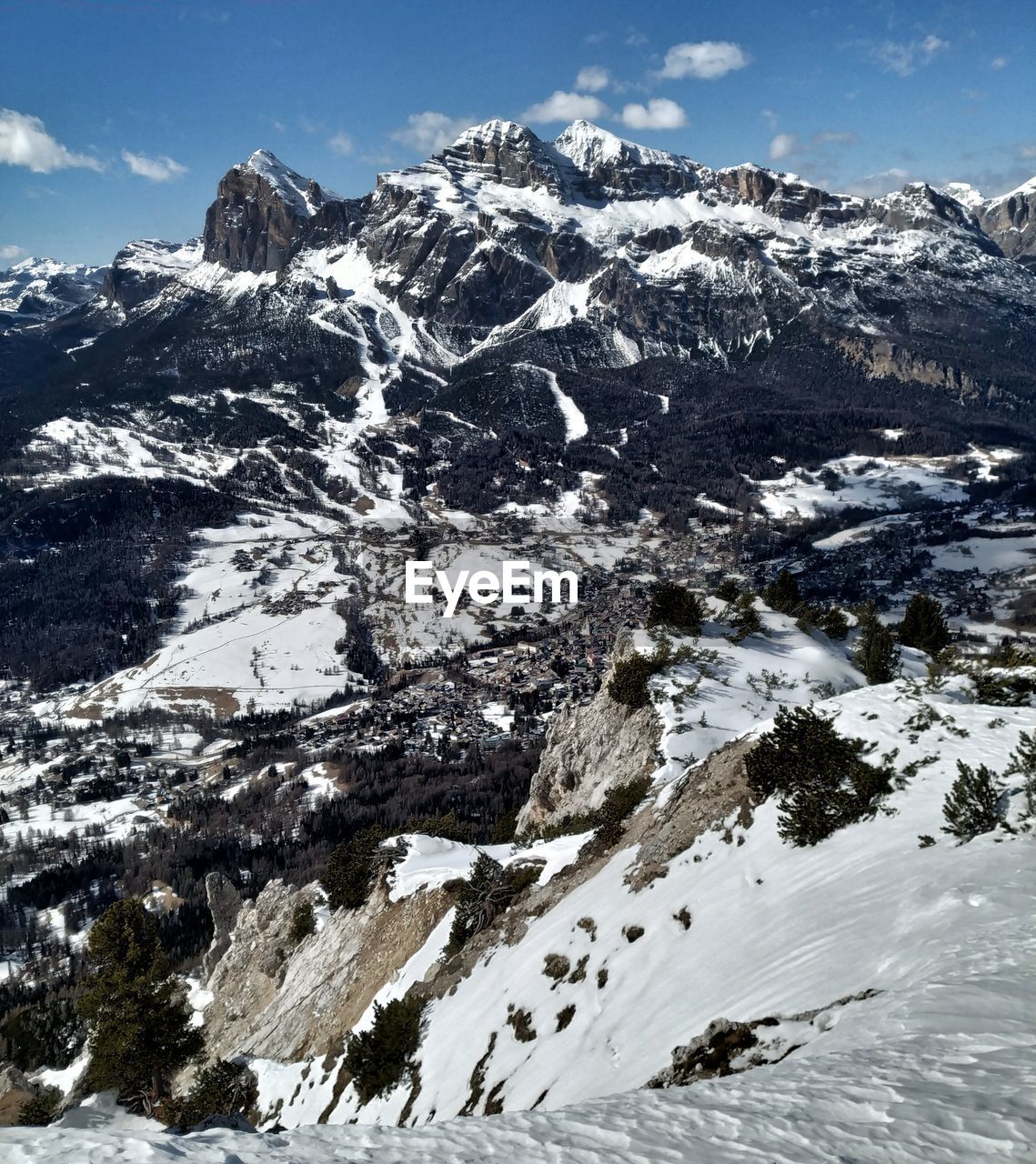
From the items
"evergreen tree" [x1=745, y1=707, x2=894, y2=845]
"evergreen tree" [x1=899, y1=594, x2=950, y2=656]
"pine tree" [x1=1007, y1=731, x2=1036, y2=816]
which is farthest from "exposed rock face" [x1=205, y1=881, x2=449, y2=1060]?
"evergreen tree" [x1=899, y1=594, x2=950, y2=656]

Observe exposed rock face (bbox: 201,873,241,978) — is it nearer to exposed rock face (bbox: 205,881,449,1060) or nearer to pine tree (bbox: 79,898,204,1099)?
exposed rock face (bbox: 205,881,449,1060)

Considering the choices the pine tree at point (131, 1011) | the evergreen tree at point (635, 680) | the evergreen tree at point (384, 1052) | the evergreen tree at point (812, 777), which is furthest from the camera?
the evergreen tree at point (635, 680)

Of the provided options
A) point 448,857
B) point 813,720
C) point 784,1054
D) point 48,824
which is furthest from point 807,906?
point 48,824

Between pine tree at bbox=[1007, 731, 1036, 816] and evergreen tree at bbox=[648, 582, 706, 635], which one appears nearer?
pine tree at bbox=[1007, 731, 1036, 816]

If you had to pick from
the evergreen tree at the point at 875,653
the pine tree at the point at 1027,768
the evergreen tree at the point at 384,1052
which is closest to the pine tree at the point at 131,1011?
the evergreen tree at the point at 384,1052

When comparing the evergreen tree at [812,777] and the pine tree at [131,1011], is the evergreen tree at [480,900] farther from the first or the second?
the pine tree at [131,1011]

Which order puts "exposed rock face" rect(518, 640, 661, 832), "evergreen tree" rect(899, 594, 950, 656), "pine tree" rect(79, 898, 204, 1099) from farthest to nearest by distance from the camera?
"evergreen tree" rect(899, 594, 950, 656) < "exposed rock face" rect(518, 640, 661, 832) < "pine tree" rect(79, 898, 204, 1099)
